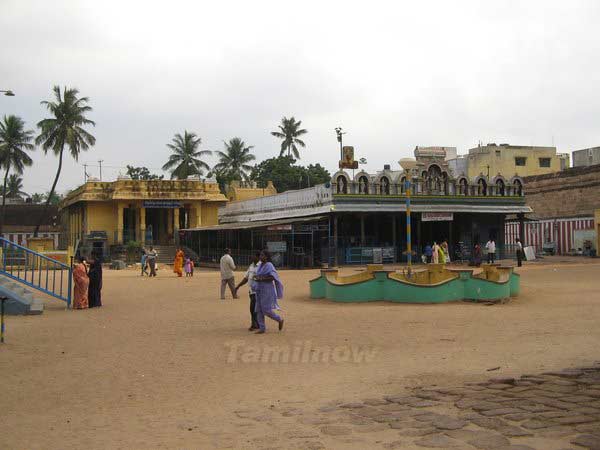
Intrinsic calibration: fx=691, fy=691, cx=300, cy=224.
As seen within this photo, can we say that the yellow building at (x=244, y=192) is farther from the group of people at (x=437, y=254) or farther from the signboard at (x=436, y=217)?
the group of people at (x=437, y=254)

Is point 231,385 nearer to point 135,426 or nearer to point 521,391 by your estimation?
point 135,426

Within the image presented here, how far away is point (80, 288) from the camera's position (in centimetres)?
1722

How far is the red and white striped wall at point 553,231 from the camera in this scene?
1764 inches

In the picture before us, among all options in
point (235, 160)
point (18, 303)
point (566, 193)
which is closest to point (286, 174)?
point (235, 160)

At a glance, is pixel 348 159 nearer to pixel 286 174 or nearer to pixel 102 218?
pixel 102 218

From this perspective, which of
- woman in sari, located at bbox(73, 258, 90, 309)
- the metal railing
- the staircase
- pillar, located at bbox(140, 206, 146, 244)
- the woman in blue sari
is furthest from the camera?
Answer: pillar, located at bbox(140, 206, 146, 244)

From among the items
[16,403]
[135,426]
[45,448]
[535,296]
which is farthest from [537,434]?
[535,296]

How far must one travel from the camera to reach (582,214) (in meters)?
45.5

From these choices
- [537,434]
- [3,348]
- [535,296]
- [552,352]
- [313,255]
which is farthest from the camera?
[313,255]

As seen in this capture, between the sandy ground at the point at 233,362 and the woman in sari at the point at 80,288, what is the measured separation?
58cm

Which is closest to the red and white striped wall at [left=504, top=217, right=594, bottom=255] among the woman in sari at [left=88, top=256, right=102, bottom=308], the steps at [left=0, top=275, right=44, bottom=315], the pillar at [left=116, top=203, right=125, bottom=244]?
the pillar at [left=116, top=203, right=125, bottom=244]

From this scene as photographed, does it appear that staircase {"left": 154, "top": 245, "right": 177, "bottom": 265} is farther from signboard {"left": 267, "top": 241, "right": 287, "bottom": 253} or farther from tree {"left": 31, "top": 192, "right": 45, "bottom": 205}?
tree {"left": 31, "top": 192, "right": 45, "bottom": 205}

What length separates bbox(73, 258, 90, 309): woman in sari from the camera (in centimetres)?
1714

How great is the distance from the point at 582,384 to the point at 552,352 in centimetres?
226
